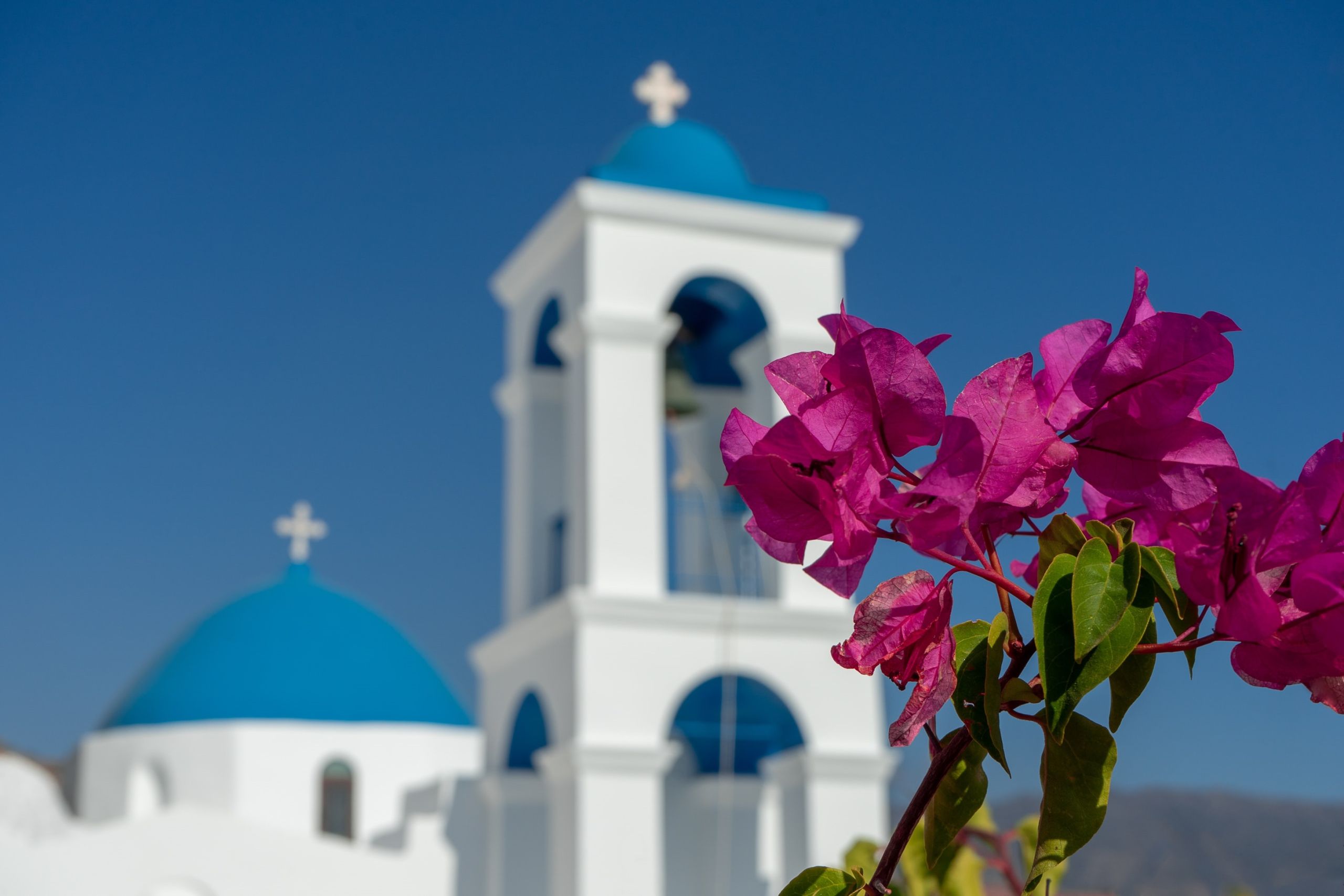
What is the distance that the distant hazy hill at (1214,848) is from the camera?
63.2 inches

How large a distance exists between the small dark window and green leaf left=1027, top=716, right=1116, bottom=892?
12.1m

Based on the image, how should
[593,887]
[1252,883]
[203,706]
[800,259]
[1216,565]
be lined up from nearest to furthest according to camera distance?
1. [1216,565]
2. [1252,883]
3. [593,887]
4. [800,259]
5. [203,706]

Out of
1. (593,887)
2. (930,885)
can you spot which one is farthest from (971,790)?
(593,887)

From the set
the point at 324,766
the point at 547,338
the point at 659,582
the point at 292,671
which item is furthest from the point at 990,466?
the point at 292,671

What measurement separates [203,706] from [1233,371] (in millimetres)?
12497

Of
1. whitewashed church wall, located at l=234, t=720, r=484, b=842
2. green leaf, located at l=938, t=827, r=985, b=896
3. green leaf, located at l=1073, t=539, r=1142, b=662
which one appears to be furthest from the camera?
whitewashed church wall, located at l=234, t=720, r=484, b=842

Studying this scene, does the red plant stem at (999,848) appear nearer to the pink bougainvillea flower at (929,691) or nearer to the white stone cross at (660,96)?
the pink bougainvillea flower at (929,691)

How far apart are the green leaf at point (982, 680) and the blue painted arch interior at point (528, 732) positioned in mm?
8108

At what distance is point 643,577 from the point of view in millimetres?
7574

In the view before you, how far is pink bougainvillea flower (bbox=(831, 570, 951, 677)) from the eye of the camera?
57 cm

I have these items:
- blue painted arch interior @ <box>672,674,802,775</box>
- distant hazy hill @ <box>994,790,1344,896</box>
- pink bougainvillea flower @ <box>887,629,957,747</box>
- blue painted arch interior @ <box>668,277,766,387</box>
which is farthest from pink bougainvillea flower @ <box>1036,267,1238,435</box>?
blue painted arch interior @ <box>668,277,766,387</box>

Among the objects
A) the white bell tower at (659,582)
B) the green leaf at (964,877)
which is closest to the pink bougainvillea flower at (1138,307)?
the green leaf at (964,877)

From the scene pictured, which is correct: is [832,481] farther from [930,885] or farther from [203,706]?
[203,706]

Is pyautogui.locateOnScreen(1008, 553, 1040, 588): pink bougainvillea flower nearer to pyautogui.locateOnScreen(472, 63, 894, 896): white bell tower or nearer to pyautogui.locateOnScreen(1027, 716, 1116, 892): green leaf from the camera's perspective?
pyautogui.locateOnScreen(1027, 716, 1116, 892): green leaf
